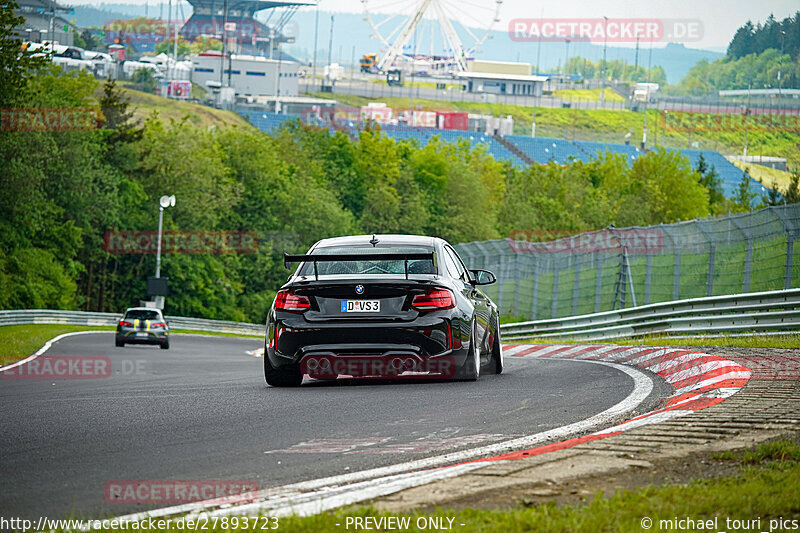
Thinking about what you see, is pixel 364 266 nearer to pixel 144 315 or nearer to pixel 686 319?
pixel 686 319

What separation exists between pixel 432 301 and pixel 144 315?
93.6ft

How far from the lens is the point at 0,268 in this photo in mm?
59531

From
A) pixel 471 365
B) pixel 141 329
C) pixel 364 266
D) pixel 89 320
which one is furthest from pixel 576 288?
pixel 89 320

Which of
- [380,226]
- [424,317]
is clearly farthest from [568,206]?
[424,317]

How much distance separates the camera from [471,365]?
1153 centimetres

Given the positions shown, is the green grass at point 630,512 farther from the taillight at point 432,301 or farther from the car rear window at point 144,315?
the car rear window at point 144,315

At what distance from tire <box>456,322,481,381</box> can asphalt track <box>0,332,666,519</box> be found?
0.16m

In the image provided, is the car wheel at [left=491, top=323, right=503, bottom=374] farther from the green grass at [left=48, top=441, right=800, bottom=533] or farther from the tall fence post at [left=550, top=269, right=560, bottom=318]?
the tall fence post at [left=550, top=269, right=560, bottom=318]

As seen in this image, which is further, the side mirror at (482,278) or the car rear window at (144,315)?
the car rear window at (144,315)

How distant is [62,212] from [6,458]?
62930 millimetres

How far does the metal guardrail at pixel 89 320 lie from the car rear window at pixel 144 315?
7756 mm

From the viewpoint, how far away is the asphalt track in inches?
249

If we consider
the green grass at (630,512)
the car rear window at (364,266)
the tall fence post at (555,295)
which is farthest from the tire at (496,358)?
the tall fence post at (555,295)

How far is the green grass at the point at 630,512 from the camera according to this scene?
4574 mm
